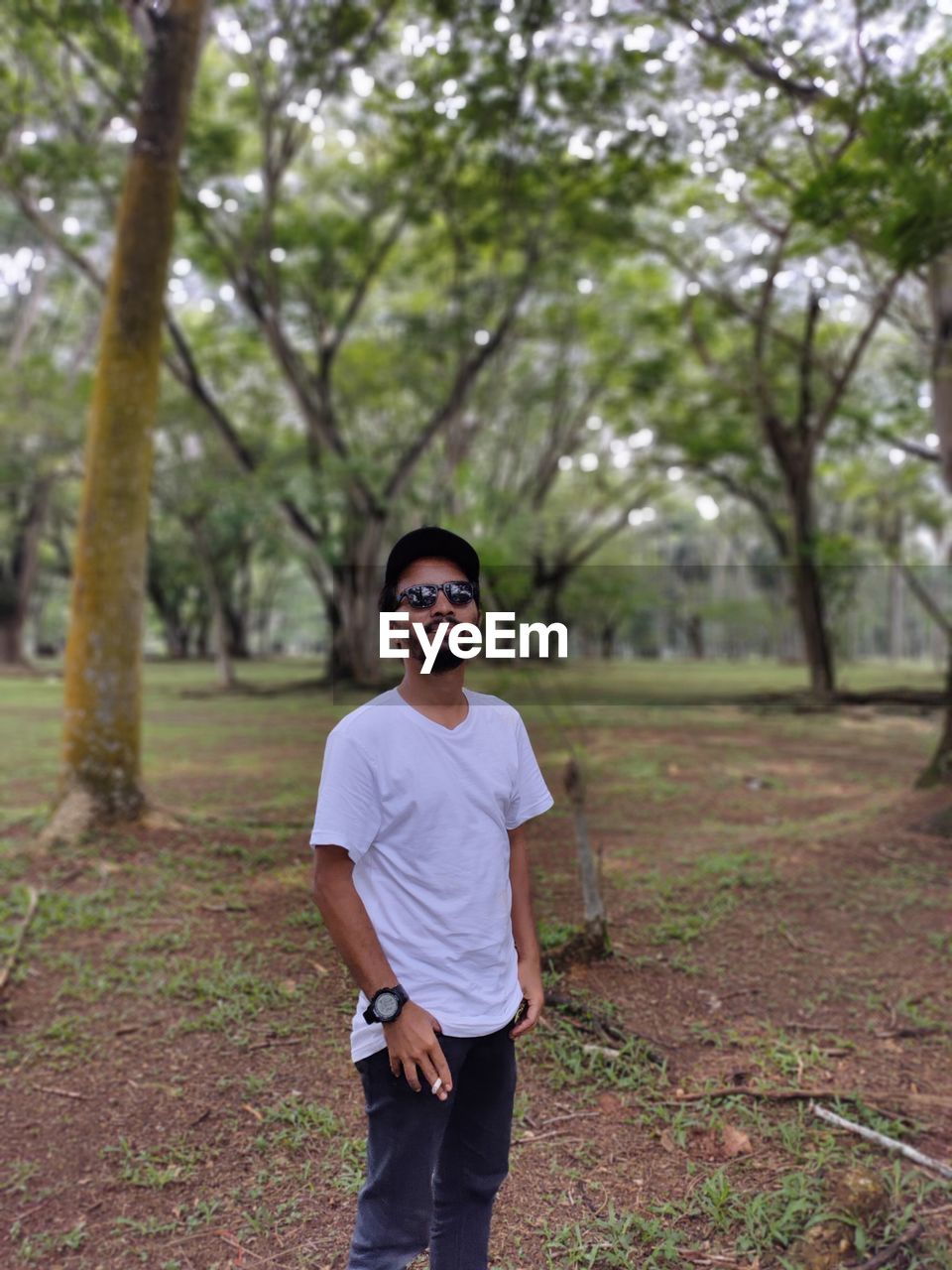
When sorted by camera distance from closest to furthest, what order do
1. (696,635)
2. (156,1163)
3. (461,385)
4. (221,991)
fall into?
(156,1163)
(221,991)
(461,385)
(696,635)

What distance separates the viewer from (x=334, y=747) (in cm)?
155

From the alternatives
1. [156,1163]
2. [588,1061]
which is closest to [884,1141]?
[588,1061]

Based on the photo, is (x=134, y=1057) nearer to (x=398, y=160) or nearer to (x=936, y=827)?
(x=936, y=827)

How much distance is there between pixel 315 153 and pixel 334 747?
1495cm

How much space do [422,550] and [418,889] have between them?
59cm

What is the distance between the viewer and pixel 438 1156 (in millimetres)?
1833

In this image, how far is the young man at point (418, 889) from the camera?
1540 mm

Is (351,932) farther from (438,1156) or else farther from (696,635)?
(696,635)

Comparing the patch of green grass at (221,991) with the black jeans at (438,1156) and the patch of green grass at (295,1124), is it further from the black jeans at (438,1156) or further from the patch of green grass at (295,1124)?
the black jeans at (438,1156)

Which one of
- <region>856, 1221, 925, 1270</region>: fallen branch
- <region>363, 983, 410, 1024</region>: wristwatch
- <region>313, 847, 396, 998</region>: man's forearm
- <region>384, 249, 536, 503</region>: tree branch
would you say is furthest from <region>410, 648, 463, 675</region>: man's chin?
<region>384, 249, 536, 503</region>: tree branch

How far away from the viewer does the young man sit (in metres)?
1.54

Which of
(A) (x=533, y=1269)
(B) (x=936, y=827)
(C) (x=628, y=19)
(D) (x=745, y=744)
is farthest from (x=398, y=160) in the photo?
(A) (x=533, y=1269)

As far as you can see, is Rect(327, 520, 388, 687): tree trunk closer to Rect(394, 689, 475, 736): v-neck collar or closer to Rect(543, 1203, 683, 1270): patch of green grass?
Rect(543, 1203, 683, 1270): patch of green grass

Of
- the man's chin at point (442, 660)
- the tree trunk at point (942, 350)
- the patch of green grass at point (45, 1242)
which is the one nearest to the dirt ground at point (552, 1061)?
the patch of green grass at point (45, 1242)
